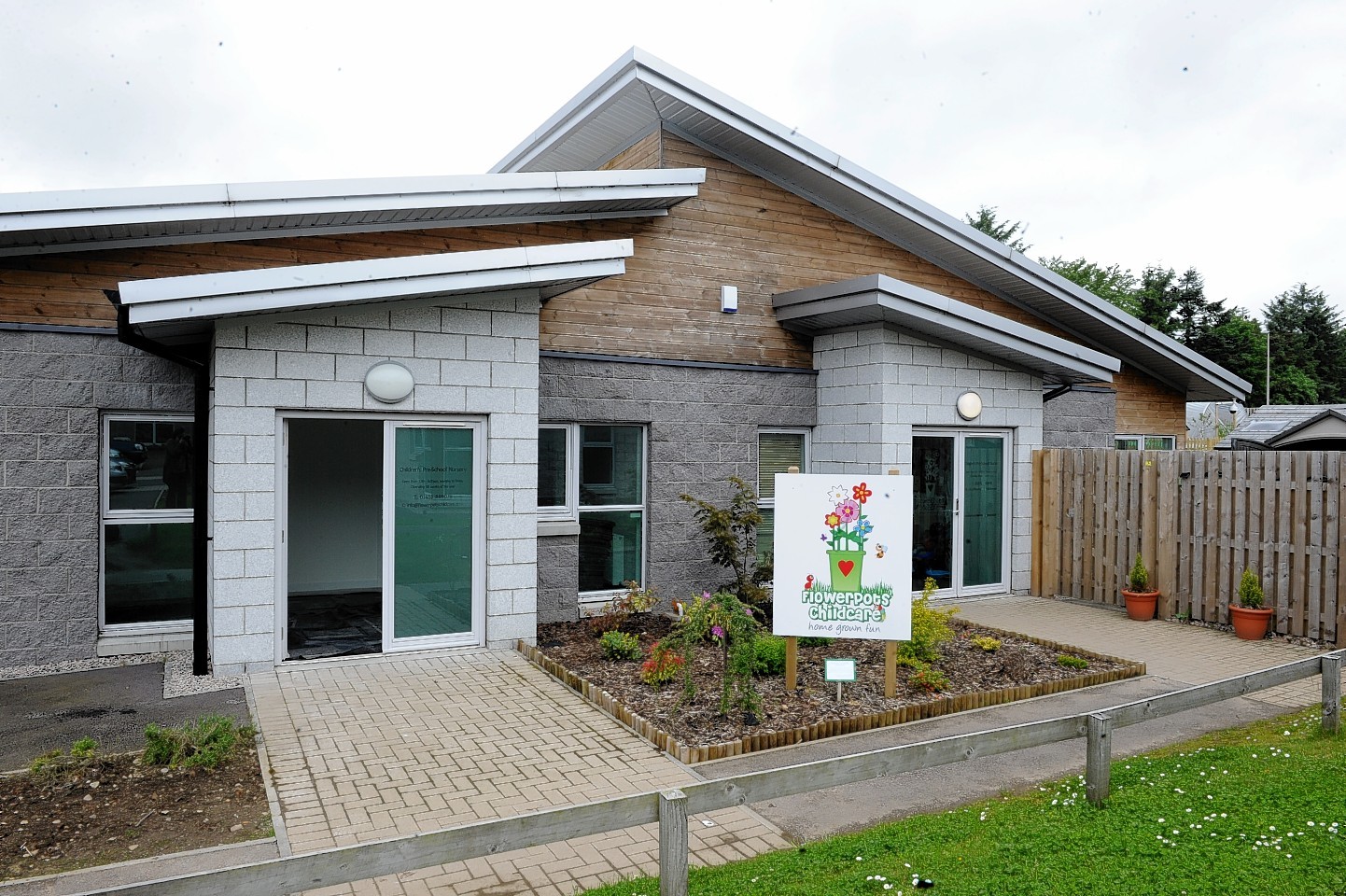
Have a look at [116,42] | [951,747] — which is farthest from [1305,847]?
[116,42]

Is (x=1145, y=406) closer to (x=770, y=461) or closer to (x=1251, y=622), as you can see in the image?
(x=1251, y=622)

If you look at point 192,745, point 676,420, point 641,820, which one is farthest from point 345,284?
point 641,820

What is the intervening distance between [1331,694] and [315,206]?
938cm

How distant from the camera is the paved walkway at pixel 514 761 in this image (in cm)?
487

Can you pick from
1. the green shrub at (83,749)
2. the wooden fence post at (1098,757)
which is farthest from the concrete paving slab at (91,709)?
the wooden fence post at (1098,757)

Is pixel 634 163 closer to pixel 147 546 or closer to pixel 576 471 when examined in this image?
pixel 576 471

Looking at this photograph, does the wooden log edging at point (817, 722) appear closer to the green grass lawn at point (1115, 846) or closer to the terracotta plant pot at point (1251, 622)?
the green grass lawn at point (1115, 846)

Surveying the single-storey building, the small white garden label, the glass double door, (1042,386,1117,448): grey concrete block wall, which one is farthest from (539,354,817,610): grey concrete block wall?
(1042,386,1117,448): grey concrete block wall

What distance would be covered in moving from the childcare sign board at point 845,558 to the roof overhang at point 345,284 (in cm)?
296

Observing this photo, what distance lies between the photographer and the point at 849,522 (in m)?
7.61

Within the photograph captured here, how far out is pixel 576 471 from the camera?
11.1m

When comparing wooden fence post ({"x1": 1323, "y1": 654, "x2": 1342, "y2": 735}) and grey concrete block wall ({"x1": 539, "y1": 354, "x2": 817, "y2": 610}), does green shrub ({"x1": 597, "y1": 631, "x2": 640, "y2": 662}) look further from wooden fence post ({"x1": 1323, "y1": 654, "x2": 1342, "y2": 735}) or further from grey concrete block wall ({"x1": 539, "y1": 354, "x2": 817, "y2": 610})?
wooden fence post ({"x1": 1323, "y1": 654, "x2": 1342, "y2": 735})

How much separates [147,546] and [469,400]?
11.5ft

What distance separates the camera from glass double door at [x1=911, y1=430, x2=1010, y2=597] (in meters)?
12.2
